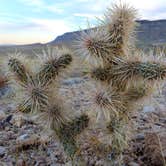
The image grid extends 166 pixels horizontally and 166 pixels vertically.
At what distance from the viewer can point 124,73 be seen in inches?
139

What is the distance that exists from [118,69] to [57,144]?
1.37 meters

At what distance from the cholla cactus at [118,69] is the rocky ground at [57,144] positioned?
0.19 meters

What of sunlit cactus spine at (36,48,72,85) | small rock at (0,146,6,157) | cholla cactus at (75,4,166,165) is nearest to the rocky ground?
small rock at (0,146,6,157)

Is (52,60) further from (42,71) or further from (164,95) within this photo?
(164,95)

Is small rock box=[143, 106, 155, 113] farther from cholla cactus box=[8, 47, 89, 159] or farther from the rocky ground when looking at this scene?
cholla cactus box=[8, 47, 89, 159]

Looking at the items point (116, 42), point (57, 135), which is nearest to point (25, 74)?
point (57, 135)

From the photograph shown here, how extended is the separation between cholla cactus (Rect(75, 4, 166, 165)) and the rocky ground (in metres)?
0.19

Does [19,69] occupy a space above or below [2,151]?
above

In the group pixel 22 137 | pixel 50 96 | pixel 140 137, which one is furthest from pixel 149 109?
pixel 50 96

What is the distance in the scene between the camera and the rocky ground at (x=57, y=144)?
4020 millimetres

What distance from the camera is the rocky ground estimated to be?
402cm

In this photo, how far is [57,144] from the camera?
4.49 metres

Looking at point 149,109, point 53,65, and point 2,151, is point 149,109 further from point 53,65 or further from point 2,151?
point 53,65

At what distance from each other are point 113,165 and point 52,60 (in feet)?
3.99
